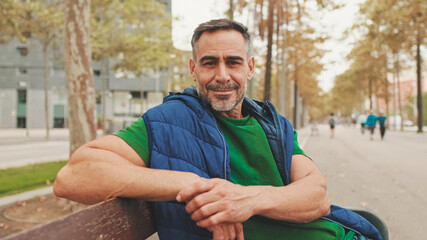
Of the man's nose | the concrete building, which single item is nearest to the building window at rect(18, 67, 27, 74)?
the concrete building

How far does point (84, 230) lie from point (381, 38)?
20.0 meters

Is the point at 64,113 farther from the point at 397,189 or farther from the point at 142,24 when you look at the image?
the point at 397,189

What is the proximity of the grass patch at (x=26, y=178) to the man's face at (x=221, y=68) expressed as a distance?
5668 mm

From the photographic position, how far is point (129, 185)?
4.65 ft

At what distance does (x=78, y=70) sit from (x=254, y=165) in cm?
416

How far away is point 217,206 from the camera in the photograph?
1.40 meters

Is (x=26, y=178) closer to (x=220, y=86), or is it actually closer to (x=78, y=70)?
(x=78, y=70)

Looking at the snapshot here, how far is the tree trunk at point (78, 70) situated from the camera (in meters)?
5.27

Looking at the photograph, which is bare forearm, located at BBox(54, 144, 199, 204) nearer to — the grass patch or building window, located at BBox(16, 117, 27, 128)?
the grass patch

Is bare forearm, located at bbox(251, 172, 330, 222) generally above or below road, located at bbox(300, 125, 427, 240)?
above

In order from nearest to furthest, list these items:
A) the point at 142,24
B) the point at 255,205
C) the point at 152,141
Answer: the point at 255,205
the point at 152,141
the point at 142,24

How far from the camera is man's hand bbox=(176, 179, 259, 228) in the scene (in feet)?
4.54

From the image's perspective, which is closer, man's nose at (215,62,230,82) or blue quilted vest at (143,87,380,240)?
blue quilted vest at (143,87,380,240)

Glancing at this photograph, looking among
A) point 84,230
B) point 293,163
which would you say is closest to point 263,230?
point 293,163
